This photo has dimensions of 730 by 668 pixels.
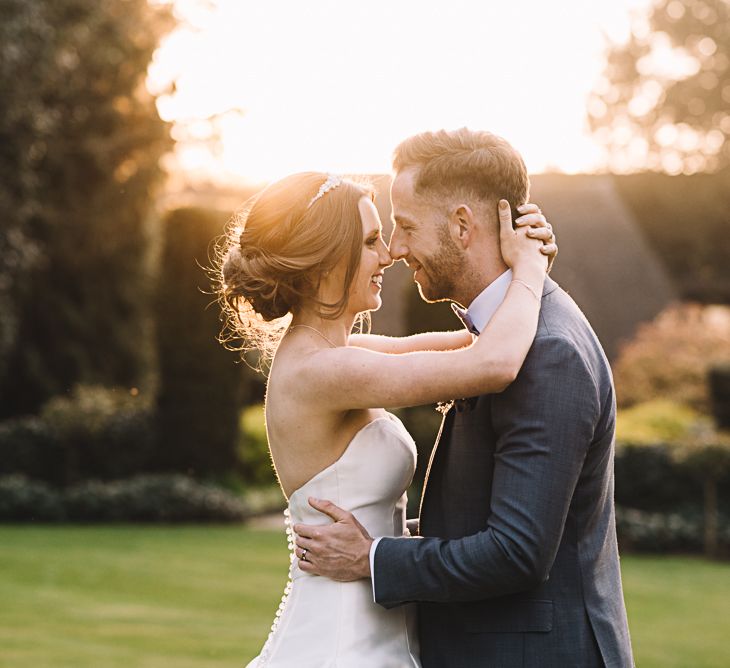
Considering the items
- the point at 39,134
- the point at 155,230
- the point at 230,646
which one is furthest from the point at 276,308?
the point at 155,230

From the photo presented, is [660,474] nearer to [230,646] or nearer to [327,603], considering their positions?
[230,646]

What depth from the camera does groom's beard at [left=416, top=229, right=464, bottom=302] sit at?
2758 mm

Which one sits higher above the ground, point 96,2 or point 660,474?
point 96,2

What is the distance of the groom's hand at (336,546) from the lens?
2.79 m

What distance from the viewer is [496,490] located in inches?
97.2

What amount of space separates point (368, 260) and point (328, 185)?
0.76 feet

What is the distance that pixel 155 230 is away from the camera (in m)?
16.1

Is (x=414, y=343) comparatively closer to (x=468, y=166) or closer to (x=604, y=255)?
(x=468, y=166)

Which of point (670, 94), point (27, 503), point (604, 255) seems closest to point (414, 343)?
point (27, 503)

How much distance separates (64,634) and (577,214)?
19.7m

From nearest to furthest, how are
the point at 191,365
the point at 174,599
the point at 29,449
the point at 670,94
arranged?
the point at 174,599, the point at 29,449, the point at 191,365, the point at 670,94

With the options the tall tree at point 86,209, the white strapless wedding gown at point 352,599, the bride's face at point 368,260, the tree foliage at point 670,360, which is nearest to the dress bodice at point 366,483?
the white strapless wedding gown at point 352,599

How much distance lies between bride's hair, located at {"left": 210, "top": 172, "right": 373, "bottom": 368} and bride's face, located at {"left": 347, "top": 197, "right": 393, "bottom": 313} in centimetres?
2

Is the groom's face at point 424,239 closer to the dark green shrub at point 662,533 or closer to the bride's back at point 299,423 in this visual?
the bride's back at point 299,423
